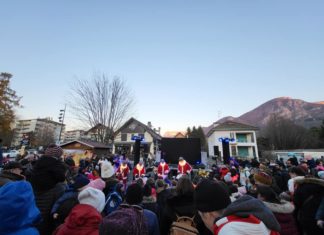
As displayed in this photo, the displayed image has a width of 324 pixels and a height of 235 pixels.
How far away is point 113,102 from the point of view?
67.7 feet

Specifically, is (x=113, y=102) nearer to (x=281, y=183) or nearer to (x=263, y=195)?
(x=281, y=183)

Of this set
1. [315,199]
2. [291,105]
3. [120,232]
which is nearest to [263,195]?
[315,199]

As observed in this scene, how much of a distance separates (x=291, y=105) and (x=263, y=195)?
552ft

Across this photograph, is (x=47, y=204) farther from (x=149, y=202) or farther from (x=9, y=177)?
(x=149, y=202)

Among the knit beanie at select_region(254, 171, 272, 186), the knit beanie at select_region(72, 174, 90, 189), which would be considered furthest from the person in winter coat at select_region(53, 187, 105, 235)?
the knit beanie at select_region(254, 171, 272, 186)

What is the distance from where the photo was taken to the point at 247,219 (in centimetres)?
121

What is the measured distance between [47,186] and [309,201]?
4236 mm

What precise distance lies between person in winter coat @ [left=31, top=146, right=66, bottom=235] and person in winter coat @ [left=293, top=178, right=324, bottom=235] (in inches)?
154

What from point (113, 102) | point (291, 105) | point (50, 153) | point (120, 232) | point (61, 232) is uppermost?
point (291, 105)

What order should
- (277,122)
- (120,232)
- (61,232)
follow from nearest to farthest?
1. (120,232)
2. (61,232)
3. (277,122)

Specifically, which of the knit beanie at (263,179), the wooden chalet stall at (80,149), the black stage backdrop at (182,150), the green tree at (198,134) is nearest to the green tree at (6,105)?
the wooden chalet stall at (80,149)

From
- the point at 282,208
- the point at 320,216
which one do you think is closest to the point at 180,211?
the point at 282,208

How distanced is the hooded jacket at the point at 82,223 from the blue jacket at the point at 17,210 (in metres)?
0.34

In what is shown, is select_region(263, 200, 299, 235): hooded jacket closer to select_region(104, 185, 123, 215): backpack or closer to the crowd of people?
the crowd of people
